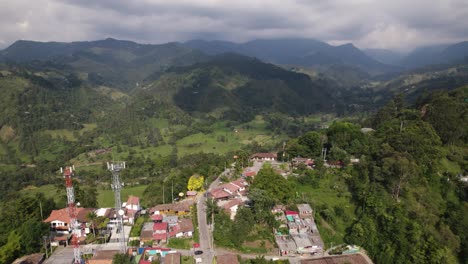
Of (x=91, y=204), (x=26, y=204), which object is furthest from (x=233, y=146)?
(x=26, y=204)

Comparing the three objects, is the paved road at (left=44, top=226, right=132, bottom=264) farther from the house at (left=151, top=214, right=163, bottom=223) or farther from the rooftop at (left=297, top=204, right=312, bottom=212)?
the rooftop at (left=297, top=204, right=312, bottom=212)

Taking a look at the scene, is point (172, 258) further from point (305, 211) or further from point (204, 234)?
point (305, 211)

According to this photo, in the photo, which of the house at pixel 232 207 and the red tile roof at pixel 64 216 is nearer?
the red tile roof at pixel 64 216

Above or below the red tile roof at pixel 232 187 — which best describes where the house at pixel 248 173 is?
below

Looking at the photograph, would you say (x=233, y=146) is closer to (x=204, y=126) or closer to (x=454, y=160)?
(x=204, y=126)

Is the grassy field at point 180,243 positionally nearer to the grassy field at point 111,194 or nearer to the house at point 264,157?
the grassy field at point 111,194

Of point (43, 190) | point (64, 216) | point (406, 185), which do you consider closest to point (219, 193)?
point (64, 216)

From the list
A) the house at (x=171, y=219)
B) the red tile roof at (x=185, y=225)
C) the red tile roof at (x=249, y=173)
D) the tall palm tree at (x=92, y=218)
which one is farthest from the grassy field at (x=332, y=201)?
the tall palm tree at (x=92, y=218)
